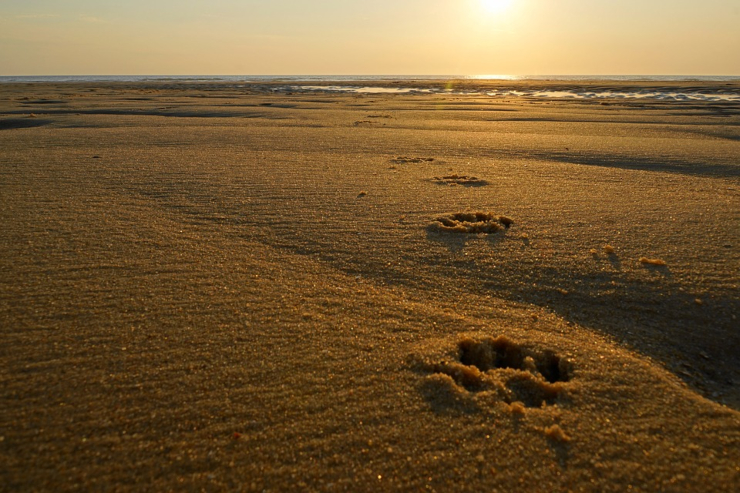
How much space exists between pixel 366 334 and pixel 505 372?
481mm

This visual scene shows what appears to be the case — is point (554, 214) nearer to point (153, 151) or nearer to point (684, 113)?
point (153, 151)

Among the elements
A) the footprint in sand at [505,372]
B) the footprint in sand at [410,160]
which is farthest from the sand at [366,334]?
the footprint in sand at [410,160]

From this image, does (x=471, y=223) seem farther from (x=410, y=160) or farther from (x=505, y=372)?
(x=410, y=160)

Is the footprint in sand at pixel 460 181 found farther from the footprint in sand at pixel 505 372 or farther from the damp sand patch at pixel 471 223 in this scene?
the footprint in sand at pixel 505 372

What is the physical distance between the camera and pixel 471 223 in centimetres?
259

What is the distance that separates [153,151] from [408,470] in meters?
4.35

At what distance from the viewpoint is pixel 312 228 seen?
2572mm

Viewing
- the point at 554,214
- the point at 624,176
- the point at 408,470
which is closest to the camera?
the point at 408,470

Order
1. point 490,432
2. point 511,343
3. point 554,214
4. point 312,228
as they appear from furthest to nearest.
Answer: point 554,214, point 312,228, point 511,343, point 490,432

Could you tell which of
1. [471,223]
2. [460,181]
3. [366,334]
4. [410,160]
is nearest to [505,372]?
[366,334]

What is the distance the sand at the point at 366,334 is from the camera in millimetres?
1124

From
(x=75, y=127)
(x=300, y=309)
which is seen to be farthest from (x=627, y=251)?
(x=75, y=127)

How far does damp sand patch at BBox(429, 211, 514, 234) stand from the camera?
2529 millimetres

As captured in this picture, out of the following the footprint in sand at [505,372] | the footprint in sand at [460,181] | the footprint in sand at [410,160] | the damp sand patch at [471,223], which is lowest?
the footprint in sand at [505,372]
